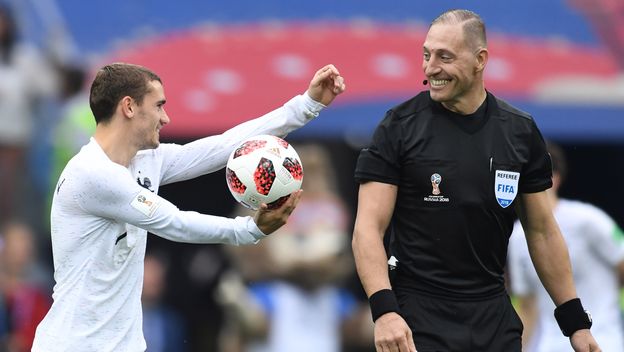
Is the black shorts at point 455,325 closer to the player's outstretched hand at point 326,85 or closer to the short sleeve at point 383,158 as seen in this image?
the short sleeve at point 383,158

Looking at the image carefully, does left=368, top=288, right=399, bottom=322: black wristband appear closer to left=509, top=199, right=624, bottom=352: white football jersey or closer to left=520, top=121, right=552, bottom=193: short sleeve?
left=520, top=121, right=552, bottom=193: short sleeve

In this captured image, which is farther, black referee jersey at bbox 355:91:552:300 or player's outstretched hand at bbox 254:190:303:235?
black referee jersey at bbox 355:91:552:300

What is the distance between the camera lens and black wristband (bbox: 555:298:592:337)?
613 cm

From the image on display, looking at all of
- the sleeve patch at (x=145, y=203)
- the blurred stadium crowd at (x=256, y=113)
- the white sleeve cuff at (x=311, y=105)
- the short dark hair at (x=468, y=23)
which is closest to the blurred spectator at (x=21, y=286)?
the blurred stadium crowd at (x=256, y=113)

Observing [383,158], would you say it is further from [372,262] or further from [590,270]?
[590,270]

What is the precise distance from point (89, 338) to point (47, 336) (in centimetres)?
18

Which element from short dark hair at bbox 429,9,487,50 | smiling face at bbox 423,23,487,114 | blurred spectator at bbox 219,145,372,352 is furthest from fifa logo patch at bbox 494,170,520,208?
blurred spectator at bbox 219,145,372,352

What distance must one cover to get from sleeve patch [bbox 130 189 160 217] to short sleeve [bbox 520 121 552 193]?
171 cm

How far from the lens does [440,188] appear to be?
5.81 meters

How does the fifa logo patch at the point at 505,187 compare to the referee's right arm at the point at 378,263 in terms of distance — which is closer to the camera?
the referee's right arm at the point at 378,263

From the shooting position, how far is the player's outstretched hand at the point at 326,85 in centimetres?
612

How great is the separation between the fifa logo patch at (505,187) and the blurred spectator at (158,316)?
246 inches

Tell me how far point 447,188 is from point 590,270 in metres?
3.05

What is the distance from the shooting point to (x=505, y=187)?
5.88 metres
